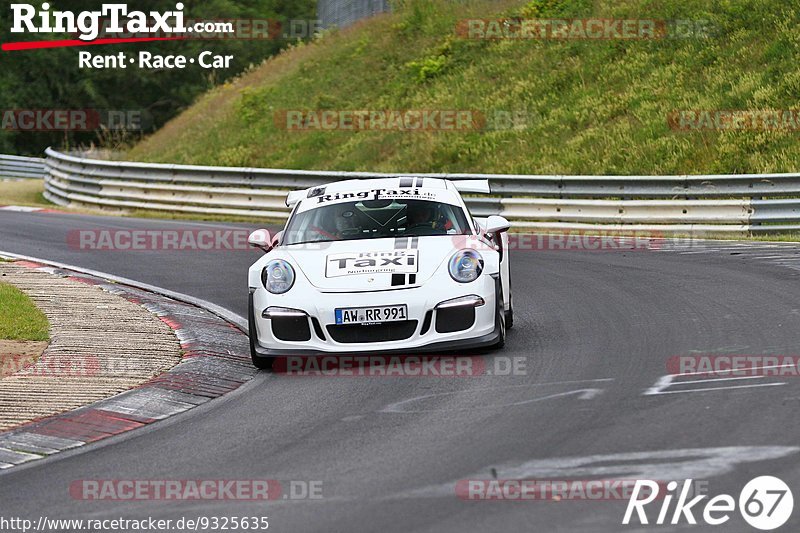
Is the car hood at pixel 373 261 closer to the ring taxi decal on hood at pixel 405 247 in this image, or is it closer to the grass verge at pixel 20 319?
the ring taxi decal on hood at pixel 405 247

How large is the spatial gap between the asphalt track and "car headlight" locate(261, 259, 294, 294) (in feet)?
2.33

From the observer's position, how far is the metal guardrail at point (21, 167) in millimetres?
37562

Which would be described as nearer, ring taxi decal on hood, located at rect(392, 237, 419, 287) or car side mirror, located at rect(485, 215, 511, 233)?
ring taxi decal on hood, located at rect(392, 237, 419, 287)

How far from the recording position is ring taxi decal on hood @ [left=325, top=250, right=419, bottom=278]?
9.27 meters

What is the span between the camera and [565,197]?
1972 centimetres

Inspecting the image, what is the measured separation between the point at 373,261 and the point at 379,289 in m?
0.40

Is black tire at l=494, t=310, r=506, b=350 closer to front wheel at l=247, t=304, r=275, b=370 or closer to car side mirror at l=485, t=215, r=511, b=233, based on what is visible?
car side mirror at l=485, t=215, r=511, b=233

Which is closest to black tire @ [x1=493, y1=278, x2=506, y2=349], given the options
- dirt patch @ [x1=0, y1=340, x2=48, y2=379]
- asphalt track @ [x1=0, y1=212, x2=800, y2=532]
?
asphalt track @ [x1=0, y1=212, x2=800, y2=532]

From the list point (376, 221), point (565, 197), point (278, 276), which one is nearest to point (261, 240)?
point (278, 276)

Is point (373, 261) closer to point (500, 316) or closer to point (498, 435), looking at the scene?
point (500, 316)

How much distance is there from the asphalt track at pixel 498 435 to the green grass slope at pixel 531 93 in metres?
11.6

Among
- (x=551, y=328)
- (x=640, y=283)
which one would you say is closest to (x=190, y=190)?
(x=640, y=283)

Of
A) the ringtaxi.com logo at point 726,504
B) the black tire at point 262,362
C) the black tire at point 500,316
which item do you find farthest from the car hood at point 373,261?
the ringtaxi.com logo at point 726,504

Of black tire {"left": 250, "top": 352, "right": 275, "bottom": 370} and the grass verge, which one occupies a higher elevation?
the grass verge
